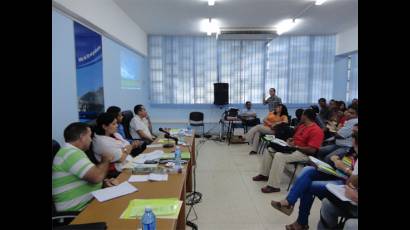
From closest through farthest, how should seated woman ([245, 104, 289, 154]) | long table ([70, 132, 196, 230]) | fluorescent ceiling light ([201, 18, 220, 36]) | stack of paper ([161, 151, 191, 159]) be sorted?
1. long table ([70, 132, 196, 230])
2. stack of paper ([161, 151, 191, 159])
3. seated woman ([245, 104, 289, 154])
4. fluorescent ceiling light ([201, 18, 220, 36])

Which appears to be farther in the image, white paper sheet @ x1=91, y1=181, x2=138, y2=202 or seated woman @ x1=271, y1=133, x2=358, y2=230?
seated woman @ x1=271, y1=133, x2=358, y2=230

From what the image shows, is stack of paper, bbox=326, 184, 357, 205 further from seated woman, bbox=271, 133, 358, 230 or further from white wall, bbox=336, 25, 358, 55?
white wall, bbox=336, 25, 358, 55

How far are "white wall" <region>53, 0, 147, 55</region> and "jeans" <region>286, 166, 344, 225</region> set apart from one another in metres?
3.21

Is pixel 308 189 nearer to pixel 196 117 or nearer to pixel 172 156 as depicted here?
pixel 172 156

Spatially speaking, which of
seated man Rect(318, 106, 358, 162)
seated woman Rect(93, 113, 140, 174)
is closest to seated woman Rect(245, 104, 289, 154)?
seated man Rect(318, 106, 358, 162)

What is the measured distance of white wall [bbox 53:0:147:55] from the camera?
127 inches

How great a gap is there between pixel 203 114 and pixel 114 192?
5873 mm

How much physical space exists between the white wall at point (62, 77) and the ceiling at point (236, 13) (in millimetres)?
1785

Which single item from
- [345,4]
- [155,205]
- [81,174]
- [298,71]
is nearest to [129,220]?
[155,205]

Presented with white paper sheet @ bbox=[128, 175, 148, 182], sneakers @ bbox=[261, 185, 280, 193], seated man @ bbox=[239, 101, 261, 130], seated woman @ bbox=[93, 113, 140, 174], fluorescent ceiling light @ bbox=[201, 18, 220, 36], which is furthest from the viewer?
seated man @ bbox=[239, 101, 261, 130]

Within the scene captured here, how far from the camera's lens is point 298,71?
762cm
